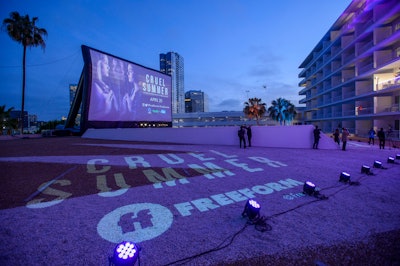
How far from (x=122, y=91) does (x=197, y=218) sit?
1172 inches

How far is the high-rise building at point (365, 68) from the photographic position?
2453 centimetres

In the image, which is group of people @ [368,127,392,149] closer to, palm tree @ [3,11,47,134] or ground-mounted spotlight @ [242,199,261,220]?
ground-mounted spotlight @ [242,199,261,220]

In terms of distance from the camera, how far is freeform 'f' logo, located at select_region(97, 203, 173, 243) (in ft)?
11.8

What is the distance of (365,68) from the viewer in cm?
2939

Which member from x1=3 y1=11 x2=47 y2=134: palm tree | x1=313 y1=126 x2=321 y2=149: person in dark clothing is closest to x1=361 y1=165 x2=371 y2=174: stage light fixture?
x1=313 y1=126 x2=321 y2=149: person in dark clothing

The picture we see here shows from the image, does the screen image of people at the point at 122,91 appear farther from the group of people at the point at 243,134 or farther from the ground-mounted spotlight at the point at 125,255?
the ground-mounted spotlight at the point at 125,255

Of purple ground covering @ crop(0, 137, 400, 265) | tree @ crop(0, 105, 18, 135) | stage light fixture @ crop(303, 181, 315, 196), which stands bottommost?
purple ground covering @ crop(0, 137, 400, 265)

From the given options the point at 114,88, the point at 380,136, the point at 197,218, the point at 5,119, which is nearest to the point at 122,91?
the point at 114,88

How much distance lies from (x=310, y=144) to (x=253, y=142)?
429 cm

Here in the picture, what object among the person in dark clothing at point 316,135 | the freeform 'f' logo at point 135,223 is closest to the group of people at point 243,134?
the person in dark clothing at point 316,135

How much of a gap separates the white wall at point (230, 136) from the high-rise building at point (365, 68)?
16.0 metres

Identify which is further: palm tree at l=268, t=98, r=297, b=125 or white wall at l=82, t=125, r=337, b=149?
palm tree at l=268, t=98, r=297, b=125

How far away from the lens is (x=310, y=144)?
49.6 feet

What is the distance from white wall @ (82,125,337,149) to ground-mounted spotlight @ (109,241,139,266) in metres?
15.1
